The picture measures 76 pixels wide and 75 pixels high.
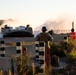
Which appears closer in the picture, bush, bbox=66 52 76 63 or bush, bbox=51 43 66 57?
bush, bbox=66 52 76 63

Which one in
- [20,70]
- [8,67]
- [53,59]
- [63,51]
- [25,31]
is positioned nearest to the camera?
[20,70]

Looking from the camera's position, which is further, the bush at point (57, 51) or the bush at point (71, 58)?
the bush at point (57, 51)

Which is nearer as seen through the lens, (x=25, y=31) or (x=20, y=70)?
(x=20, y=70)

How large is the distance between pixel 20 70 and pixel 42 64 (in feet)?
2.13

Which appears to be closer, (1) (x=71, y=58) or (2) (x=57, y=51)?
(1) (x=71, y=58)

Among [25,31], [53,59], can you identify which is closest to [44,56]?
[53,59]

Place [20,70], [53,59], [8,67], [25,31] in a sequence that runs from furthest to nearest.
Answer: [25,31], [53,59], [8,67], [20,70]

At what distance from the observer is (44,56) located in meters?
11.3

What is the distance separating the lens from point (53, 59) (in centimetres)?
1405

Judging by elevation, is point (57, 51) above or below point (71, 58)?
above

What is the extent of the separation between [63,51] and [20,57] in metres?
5.41

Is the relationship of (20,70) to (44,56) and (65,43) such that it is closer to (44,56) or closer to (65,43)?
(44,56)

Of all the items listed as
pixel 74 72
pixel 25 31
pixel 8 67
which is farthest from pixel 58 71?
pixel 25 31

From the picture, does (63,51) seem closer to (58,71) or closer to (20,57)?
(58,71)
